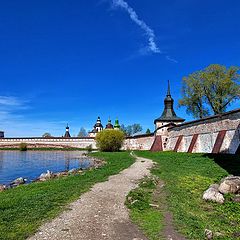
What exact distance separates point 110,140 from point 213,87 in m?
19.3

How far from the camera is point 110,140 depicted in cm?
4647

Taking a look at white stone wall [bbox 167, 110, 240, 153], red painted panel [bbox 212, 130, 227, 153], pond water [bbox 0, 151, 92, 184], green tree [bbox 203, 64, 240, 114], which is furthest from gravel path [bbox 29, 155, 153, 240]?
green tree [bbox 203, 64, 240, 114]

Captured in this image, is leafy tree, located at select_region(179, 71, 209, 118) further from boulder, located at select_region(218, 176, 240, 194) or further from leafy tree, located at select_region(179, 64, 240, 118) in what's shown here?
boulder, located at select_region(218, 176, 240, 194)

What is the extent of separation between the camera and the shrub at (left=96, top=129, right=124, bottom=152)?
46469mm

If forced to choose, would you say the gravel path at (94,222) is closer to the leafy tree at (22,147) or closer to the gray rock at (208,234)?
the gray rock at (208,234)

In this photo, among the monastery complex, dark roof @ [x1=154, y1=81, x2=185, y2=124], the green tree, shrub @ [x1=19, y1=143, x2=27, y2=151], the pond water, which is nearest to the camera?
the pond water

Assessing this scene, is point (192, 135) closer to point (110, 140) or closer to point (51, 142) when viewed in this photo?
point (110, 140)

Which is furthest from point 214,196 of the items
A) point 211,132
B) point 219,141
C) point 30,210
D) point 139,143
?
point 139,143

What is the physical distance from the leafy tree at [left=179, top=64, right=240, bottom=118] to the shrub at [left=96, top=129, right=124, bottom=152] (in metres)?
15.5

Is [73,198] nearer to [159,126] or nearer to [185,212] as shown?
[185,212]

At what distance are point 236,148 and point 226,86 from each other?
1506cm

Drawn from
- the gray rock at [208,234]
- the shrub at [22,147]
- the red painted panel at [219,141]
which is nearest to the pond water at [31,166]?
the red painted panel at [219,141]

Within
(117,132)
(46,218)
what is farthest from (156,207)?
(117,132)

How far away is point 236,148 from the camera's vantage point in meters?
20.5
